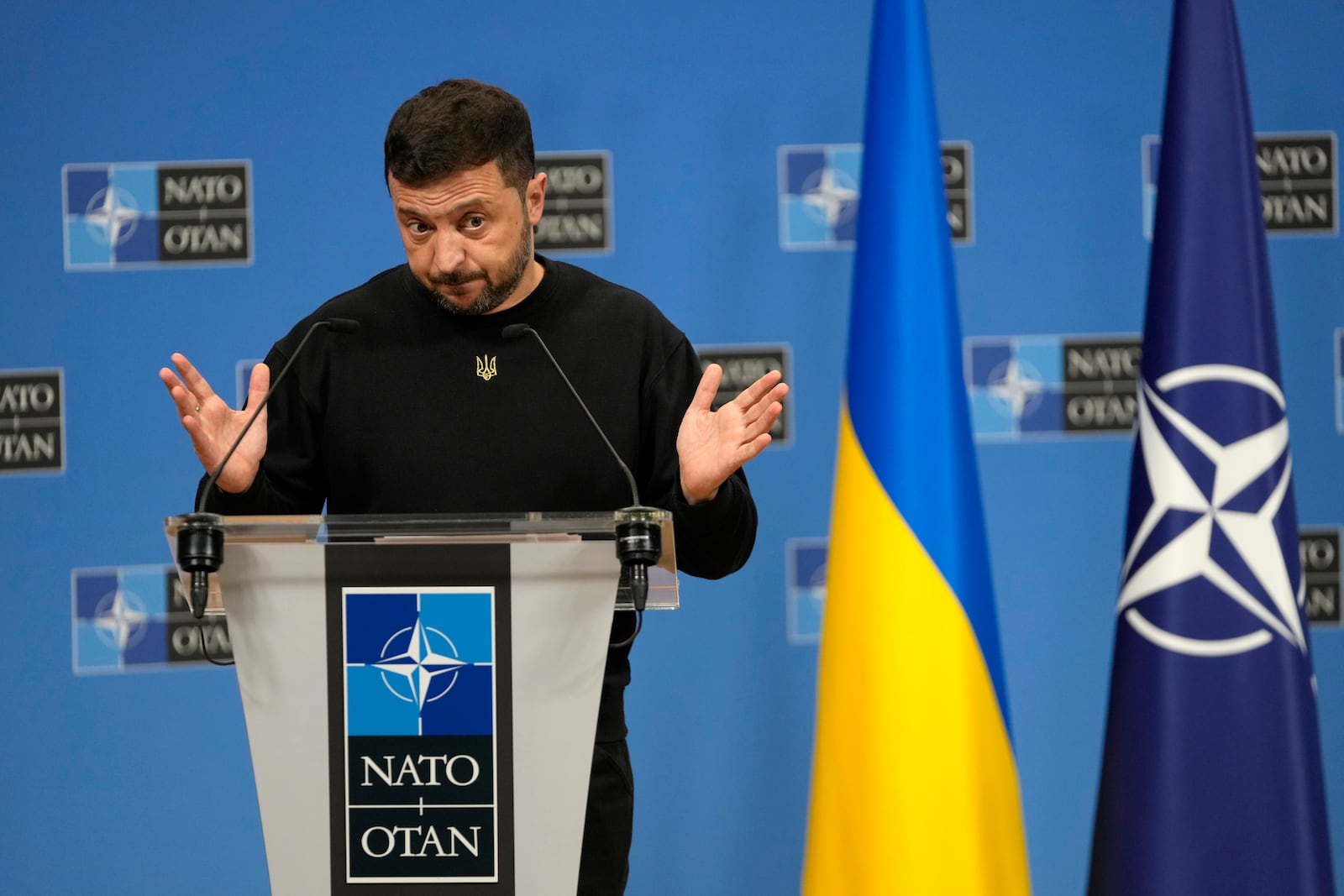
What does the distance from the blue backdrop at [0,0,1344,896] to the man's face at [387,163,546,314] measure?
3.18 ft

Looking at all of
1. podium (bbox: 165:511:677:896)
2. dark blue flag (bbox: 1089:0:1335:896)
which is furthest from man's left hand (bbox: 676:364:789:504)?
dark blue flag (bbox: 1089:0:1335:896)

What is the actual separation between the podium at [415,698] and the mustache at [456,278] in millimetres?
555

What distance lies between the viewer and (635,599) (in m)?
1.12

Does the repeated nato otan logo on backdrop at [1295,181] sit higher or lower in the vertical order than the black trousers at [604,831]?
higher

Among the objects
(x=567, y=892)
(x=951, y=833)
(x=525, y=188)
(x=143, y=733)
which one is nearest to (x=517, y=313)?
(x=525, y=188)

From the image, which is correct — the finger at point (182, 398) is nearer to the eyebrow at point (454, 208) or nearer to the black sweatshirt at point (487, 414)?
the black sweatshirt at point (487, 414)

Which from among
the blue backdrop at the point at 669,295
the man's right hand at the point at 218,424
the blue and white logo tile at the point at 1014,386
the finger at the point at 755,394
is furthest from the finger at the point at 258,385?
the blue and white logo tile at the point at 1014,386

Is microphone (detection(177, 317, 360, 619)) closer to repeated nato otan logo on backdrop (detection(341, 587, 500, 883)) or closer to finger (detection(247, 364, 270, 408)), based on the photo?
repeated nato otan logo on backdrop (detection(341, 587, 500, 883))

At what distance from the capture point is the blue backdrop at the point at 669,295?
260 cm

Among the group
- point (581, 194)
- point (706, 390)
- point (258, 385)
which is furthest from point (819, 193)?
point (258, 385)

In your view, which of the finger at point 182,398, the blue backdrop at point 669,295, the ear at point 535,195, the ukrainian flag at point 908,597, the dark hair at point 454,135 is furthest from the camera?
the blue backdrop at point 669,295

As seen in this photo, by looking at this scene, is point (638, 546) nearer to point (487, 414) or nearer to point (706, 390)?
point (706, 390)

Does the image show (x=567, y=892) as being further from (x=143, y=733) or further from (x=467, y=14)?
(x=467, y=14)

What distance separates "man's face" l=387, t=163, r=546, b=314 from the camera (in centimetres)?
160
